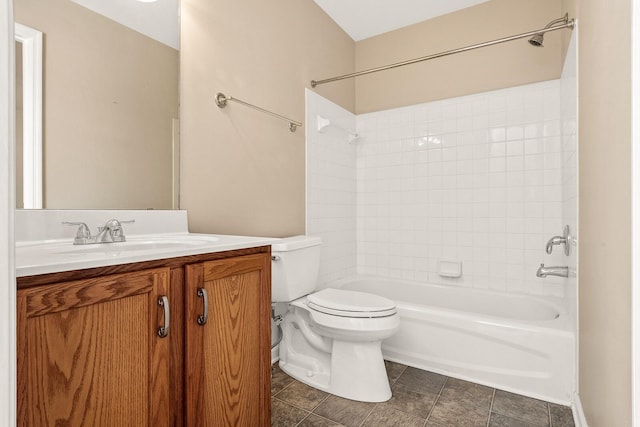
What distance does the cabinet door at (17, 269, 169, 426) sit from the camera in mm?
683

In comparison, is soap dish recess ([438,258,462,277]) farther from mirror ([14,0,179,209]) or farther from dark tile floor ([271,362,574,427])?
mirror ([14,0,179,209])

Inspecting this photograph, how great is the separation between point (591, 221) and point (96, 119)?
76.2 inches

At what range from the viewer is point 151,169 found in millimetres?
1519

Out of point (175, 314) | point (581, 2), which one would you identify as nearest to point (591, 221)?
point (581, 2)

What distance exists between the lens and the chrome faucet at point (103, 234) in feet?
3.94

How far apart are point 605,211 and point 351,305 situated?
1.11 metres

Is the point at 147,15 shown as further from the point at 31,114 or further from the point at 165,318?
the point at 165,318

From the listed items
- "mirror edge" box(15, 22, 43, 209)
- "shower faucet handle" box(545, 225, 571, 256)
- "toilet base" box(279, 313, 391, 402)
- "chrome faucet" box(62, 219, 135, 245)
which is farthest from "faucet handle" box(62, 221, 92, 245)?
"shower faucet handle" box(545, 225, 571, 256)

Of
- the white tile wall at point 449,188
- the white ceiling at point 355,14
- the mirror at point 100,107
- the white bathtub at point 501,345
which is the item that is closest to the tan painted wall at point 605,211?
the white bathtub at point 501,345

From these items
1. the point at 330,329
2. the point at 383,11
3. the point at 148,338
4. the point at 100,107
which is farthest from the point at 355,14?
the point at 148,338

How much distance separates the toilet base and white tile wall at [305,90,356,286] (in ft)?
2.25

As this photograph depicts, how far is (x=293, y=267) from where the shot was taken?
6.10 feet
